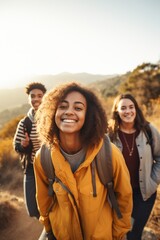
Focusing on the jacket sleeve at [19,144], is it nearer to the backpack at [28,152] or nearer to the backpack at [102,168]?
the backpack at [28,152]

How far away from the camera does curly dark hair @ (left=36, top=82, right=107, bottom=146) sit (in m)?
1.87

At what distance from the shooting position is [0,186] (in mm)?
7625

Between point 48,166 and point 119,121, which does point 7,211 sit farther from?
point 48,166

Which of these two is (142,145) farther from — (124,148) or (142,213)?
(142,213)

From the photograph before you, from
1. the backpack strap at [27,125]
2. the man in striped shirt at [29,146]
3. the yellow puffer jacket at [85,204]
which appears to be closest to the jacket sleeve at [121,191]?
the yellow puffer jacket at [85,204]

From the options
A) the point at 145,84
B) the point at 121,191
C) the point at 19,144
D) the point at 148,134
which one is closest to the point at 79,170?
the point at 121,191

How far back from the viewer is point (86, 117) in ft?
6.32

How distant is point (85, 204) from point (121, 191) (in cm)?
34

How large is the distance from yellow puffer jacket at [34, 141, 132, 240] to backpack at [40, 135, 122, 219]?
4cm

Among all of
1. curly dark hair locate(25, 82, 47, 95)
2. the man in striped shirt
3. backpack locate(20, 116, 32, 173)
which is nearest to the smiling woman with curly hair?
the man in striped shirt

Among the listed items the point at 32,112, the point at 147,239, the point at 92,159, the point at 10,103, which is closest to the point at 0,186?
the point at 32,112

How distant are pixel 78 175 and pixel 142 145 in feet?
3.70

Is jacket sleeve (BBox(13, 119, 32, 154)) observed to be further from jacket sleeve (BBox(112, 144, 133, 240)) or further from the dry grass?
the dry grass

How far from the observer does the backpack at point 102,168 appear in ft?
5.71
